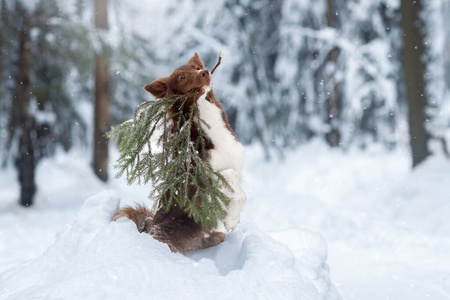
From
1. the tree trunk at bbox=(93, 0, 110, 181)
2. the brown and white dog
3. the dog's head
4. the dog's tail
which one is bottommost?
the tree trunk at bbox=(93, 0, 110, 181)

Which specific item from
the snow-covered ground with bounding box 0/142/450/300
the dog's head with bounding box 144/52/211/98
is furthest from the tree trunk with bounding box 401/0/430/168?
the dog's head with bounding box 144/52/211/98

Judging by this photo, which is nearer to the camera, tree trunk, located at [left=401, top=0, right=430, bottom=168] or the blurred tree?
tree trunk, located at [left=401, top=0, right=430, bottom=168]

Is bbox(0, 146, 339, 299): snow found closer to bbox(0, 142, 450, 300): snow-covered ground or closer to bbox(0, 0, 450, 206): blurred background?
bbox(0, 142, 450, 300): snow-covered ground

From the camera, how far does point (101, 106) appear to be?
872cm

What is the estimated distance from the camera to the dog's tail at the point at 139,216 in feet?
7.54

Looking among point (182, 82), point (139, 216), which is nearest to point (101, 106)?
point (139, 216)

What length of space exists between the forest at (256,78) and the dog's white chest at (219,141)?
318cm

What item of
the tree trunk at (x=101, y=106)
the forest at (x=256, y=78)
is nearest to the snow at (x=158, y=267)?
the forest at (x=256, y=78)

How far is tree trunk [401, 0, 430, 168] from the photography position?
6531 mm

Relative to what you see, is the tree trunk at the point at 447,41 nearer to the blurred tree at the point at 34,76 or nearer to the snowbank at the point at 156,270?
the snowbank at the point at 156,270

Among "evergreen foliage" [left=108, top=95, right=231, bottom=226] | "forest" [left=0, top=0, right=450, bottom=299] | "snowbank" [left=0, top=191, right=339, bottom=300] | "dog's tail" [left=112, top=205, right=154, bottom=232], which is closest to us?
"snowbank" [left=0, top=191, right=339, bottom=300]

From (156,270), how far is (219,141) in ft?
2.75

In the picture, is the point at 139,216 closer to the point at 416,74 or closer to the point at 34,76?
the point at 416,74

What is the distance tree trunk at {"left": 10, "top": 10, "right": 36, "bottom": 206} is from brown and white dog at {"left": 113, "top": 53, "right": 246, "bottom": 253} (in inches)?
235
